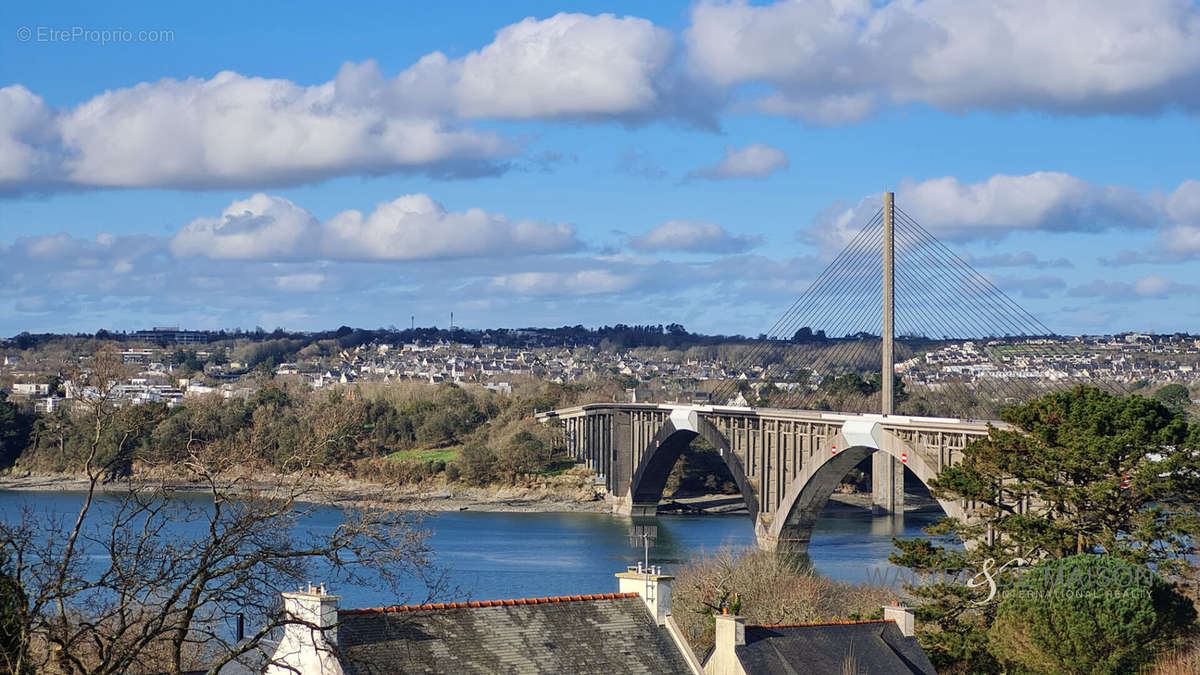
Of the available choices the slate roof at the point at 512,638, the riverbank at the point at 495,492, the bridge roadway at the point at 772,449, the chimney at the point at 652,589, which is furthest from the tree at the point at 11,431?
the slate roof at the point at 512,638

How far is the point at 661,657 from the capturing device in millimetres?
19016

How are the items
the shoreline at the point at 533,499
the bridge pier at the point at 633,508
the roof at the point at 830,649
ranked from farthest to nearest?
the shoreline at the point at 533,499 → the bridge pier at the point at 633,508 → the roof at the point at 830,649

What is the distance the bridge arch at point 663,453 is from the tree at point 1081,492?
103 feet

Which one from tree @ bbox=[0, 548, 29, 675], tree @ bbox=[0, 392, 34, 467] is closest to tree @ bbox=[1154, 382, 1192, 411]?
tree @ bbox=[0, 392, 34, 467]

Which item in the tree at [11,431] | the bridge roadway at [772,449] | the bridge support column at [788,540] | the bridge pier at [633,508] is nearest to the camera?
the bridge roadway at [772,449]

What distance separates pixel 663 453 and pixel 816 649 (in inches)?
2068

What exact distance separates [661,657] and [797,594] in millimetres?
17077

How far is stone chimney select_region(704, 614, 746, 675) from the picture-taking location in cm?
1970

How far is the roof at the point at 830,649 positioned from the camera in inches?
787

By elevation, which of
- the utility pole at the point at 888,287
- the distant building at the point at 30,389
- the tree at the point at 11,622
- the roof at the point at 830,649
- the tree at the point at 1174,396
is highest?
the utility pole at the point at 888,287

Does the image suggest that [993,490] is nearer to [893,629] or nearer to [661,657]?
[893,629]

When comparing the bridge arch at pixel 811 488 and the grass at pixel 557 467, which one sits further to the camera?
the grass at pixel 557 467

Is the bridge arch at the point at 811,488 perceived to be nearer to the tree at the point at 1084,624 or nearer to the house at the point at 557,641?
the tree at the point at 1084,624

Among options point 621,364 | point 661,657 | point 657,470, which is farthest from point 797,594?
point 621,364
